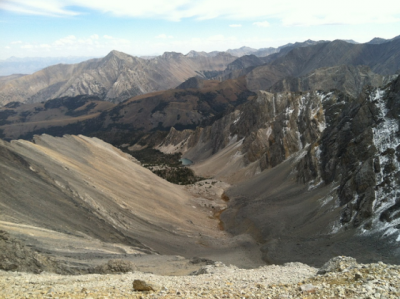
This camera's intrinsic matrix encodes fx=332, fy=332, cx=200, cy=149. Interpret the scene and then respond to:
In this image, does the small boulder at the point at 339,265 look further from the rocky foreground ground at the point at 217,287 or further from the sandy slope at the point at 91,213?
the sandy slope at the point at 91,213

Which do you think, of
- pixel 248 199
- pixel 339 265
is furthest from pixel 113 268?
pixel 248 199

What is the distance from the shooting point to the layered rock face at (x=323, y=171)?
30.7 metres

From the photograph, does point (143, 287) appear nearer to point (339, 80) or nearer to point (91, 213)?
point (91, 213)

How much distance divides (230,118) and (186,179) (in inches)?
1618

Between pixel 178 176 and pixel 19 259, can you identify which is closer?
pixel 19 259

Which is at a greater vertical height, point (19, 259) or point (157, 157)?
point (19, 259)

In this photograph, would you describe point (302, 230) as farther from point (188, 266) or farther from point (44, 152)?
point (44, 152)

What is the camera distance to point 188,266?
79.5ft

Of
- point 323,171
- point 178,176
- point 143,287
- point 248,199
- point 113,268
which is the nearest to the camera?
point 143,287

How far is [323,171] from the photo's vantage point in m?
44.2

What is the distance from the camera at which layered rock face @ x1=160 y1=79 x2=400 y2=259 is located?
3072 centimetres

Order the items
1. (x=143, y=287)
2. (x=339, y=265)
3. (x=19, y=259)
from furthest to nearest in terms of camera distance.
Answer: (x=19, y=259) → (x=339, y=265) → (x=143, y=287)

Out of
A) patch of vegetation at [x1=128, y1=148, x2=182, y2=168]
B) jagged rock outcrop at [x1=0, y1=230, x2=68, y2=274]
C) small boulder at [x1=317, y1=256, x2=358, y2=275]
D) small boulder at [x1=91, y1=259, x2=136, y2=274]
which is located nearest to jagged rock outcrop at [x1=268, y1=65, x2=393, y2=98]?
patch of vegetation at [x1=128, y1=148, x2=182, y2=168]

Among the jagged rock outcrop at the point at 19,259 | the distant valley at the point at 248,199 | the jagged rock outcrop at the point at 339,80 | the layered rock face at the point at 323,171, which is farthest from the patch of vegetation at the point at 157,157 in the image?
the jagged rock outcrop at the point at 19,259
